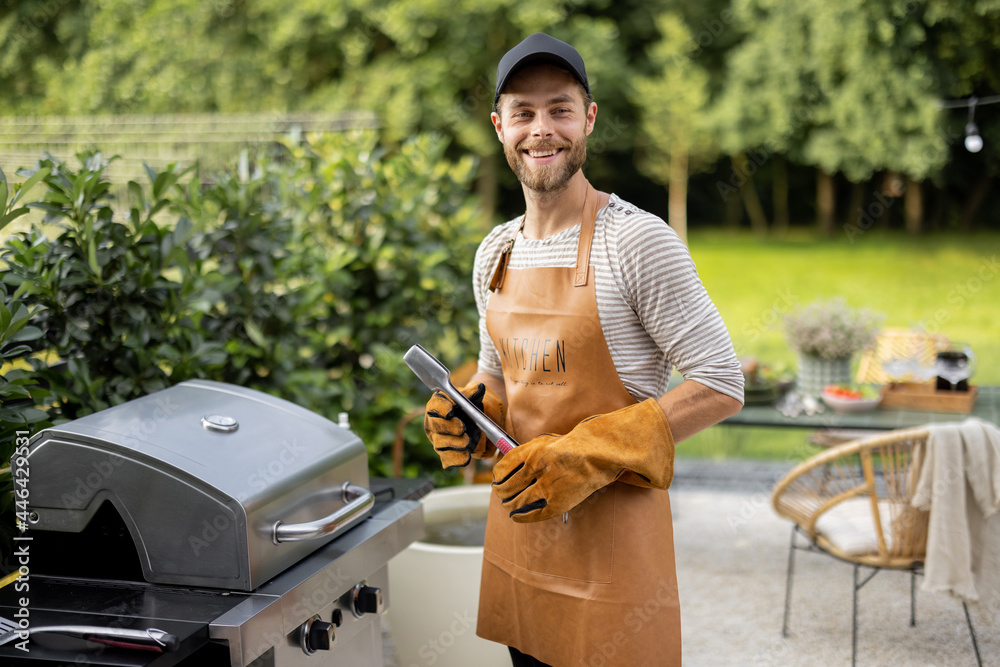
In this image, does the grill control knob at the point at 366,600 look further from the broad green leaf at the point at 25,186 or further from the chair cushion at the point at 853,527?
the chair cushion at the point at 853,527

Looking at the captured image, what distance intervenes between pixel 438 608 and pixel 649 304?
1.21m

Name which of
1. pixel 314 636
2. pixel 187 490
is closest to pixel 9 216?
pixel 187 490

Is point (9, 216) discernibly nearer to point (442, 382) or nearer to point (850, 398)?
point (442, 382)

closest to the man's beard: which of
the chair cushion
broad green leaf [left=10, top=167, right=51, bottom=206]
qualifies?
broad green leaf [left=10, top=167, right=51, bottom=206]

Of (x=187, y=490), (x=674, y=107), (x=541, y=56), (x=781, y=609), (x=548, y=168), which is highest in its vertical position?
(x=674, y=107)

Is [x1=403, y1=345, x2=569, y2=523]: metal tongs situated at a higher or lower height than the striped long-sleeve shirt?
lower

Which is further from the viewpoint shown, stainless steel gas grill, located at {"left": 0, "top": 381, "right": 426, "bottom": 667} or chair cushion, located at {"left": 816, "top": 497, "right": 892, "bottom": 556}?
chair cushion, located at {"left": 816, "top": 497, "right": 892, "bottom": 556}

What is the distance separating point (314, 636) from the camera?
139 centimetres

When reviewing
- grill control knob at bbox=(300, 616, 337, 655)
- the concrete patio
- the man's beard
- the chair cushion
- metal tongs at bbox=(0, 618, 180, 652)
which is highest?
the man's beard

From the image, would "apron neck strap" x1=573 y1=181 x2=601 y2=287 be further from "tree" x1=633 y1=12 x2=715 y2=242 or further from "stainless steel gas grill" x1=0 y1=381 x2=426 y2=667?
"tree" x1=633 y1=12 x2=715 y2=242

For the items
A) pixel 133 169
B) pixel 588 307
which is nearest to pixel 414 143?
pixel 588 307

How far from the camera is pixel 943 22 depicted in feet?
29.1

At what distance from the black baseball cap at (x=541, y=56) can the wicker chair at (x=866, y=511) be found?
1.63 meters

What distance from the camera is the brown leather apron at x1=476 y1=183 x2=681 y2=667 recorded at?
139cm
